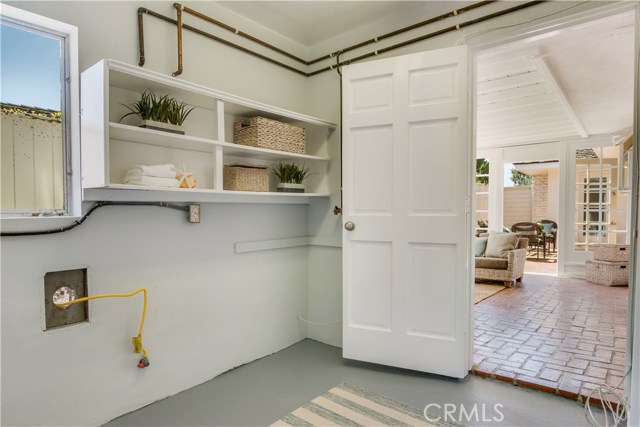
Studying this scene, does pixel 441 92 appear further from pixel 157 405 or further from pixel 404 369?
pixel 157 405

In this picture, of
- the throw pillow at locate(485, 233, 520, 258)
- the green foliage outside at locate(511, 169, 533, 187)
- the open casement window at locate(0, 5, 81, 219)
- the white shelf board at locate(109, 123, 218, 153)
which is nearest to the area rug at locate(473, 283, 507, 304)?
the throw pillow at locate(485, 233, 520, 258)

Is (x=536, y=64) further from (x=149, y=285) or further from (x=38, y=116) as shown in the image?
(x=38, y=116)

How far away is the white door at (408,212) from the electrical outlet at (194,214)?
105cm

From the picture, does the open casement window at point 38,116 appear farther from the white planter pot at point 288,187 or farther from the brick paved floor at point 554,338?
the brick paved floor at point 554,338

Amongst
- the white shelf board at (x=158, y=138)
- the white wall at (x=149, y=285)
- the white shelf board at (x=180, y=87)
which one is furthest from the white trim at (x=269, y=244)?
the white shelf board at (x=180, y=87)

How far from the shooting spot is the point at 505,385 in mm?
2428

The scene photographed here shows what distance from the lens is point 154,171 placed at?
200 centimetres

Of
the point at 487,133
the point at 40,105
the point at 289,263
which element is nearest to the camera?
the point at 40,105

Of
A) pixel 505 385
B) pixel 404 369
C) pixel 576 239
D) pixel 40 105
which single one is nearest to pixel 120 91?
pixel 40 105

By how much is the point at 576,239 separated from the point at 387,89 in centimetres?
552

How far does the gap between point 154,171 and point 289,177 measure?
1.11m

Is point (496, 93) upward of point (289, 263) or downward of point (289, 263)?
upward

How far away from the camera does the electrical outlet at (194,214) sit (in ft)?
7.97

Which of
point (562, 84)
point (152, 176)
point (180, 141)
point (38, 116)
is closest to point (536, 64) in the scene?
point (562, 84)
